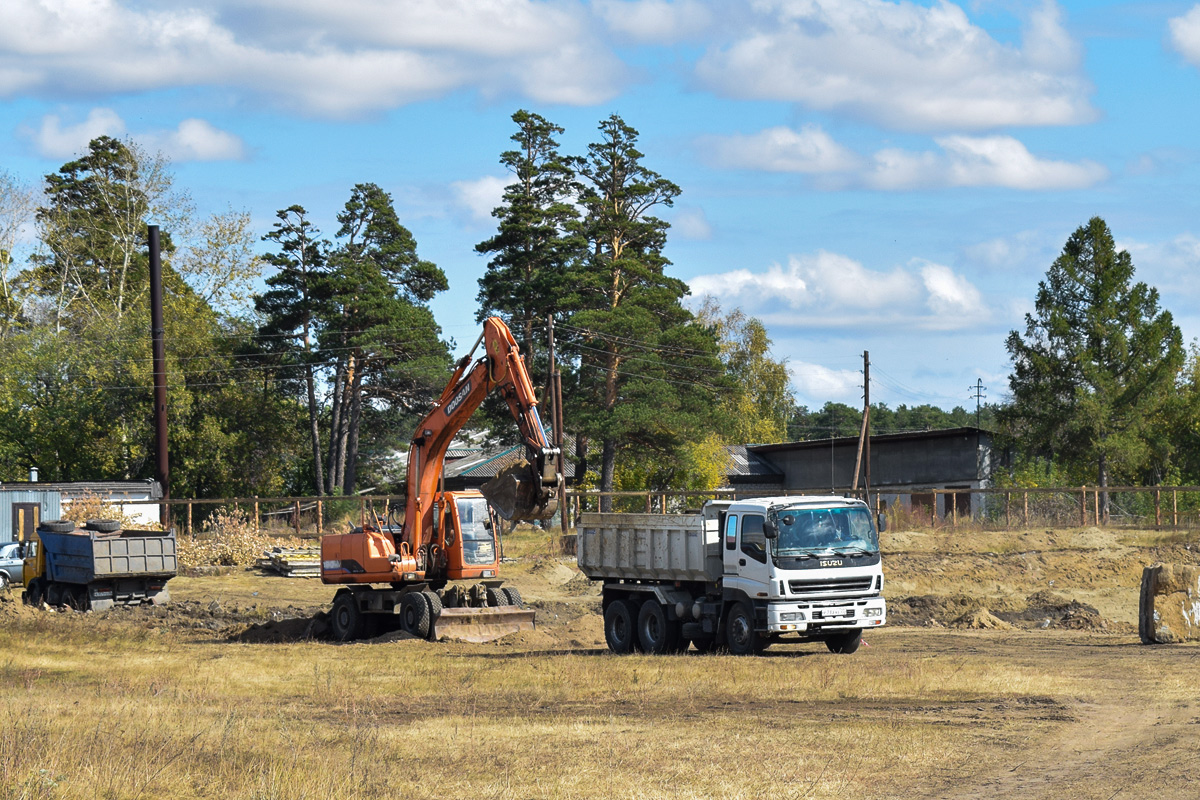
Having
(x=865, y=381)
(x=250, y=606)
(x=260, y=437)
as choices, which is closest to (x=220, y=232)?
(x=260, y=437)

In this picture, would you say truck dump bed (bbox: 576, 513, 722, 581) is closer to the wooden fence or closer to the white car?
the wooden fence

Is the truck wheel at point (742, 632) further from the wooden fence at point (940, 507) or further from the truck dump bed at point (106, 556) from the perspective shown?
the wooden fence at point (940, 507)

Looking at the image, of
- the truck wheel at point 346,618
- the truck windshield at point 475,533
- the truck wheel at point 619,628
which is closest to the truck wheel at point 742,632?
the truck wheel at point 619,628

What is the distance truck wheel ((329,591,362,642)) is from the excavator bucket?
549cm

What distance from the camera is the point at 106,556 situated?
30.6 meters

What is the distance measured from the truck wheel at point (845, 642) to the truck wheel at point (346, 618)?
9366mm

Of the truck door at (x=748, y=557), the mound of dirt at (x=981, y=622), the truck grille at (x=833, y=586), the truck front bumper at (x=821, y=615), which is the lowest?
the mound of dirt at (x=981, y=622)

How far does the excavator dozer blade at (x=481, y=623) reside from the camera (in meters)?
24.1

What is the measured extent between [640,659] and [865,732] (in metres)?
7.62

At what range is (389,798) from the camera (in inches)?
388

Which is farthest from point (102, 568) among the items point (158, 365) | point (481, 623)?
point (158, 365)

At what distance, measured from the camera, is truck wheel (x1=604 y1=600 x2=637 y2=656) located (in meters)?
22.7

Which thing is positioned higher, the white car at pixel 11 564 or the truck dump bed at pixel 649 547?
the truck dump bed at pixel 649 547

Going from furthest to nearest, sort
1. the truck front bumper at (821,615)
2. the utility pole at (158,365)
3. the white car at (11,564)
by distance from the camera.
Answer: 1. the utility pole at (158,365)
2. the white car at (11,564)
3. the truck front bumper at (821,615)
